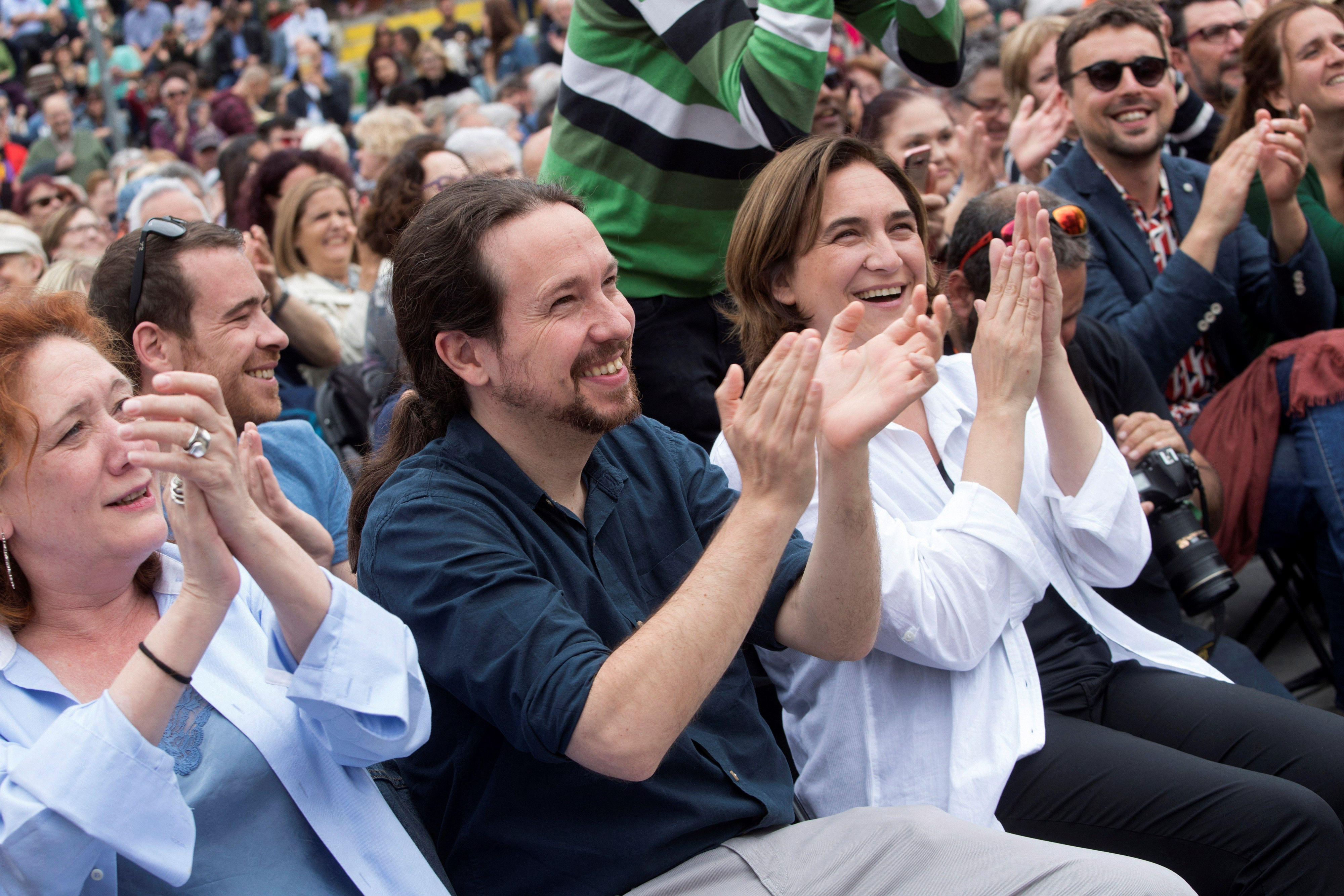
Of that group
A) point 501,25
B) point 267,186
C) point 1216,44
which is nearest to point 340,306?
point 267,186

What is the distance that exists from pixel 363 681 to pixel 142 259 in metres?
1.51

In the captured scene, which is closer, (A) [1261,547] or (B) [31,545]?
(B) [31,545]

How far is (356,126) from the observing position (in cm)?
771

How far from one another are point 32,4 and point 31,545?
18.9 m

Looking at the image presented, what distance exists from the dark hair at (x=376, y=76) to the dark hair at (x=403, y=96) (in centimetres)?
246

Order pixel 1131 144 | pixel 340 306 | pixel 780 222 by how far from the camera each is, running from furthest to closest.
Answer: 1. pixel 340 306
2. pixel 1131 144
3. pixel 780 222

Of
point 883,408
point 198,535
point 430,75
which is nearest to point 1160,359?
point 883,408

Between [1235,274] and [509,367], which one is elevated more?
[509,367]

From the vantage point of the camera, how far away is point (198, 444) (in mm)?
1474

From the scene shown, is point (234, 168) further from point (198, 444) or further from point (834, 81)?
point (198, 444)

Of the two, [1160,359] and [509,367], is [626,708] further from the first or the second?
[1160,359]

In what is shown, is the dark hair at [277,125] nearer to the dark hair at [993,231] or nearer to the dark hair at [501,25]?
the dark hair at [501,25]

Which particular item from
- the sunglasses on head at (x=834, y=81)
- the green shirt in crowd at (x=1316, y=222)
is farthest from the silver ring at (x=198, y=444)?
the sunglasses on head at (x=834, y=81)

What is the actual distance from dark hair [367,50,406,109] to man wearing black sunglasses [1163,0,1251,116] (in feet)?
31.7
